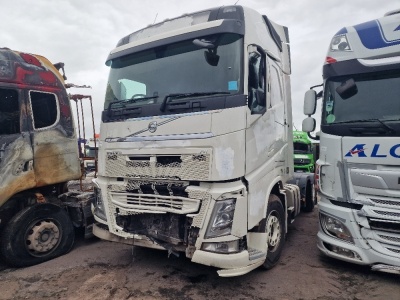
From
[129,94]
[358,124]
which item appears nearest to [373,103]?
[358,124]

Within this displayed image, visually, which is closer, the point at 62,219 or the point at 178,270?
the point at 178,270

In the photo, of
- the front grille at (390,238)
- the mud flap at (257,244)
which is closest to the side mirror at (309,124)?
the front grille at (390,238)

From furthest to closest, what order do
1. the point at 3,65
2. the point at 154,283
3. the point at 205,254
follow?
the point at 3,65, the point at 154,283, the point at 205,254

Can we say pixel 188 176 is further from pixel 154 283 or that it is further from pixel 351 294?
pixel 351 294

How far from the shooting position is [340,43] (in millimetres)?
4289

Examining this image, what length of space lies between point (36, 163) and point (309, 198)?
6.27 metres

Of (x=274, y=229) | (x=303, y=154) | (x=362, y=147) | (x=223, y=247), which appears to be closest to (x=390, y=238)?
(x=362, y=147)

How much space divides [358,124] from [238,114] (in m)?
1.72

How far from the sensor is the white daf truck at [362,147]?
3.71 meters

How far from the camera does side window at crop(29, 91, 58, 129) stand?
16.3 ft

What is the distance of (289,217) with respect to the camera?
5375 millimetres

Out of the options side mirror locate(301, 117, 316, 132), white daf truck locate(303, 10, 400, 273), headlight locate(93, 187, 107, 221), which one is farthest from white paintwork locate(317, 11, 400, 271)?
headlight locate(93, 187, 107, 221)

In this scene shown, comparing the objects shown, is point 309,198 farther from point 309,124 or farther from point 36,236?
point 36,236

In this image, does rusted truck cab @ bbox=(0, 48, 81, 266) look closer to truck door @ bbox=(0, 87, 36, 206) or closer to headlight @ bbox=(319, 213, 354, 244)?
truck door @ bbox=(0, 87, 36, 206)
